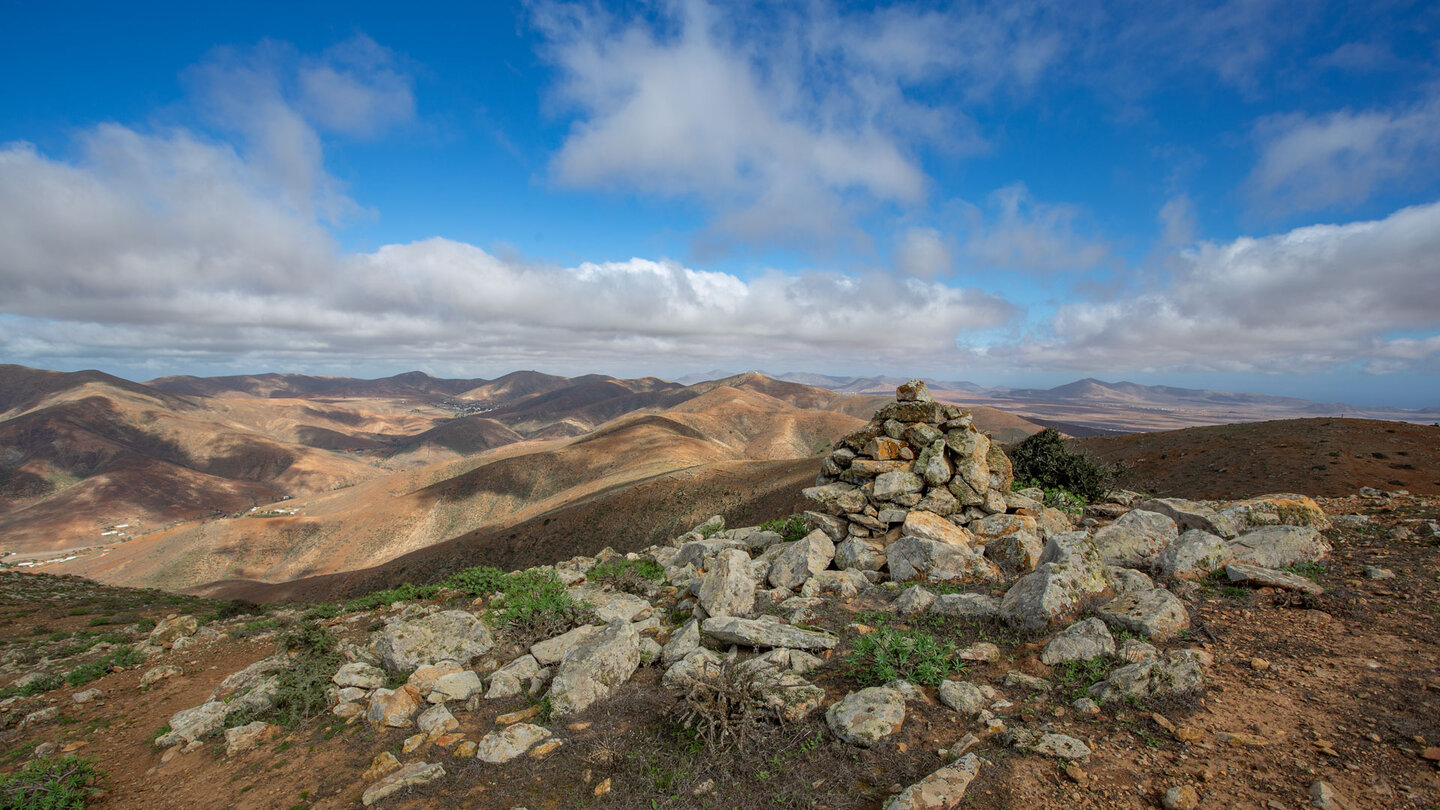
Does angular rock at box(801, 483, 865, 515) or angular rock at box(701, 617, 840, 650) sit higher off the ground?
angular rock at box(801, 483, 865, 515)

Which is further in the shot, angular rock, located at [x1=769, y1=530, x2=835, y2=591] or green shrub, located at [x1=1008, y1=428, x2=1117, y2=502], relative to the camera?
green shrub, located at [x1=1008, y1=428, x2=1117, y2=502]

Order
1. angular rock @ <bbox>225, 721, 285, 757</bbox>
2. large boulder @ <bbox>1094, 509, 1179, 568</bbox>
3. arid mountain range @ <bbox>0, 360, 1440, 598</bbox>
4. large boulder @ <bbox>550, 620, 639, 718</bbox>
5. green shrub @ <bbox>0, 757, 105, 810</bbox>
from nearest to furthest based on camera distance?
1. green shrub @ <bbox>0, 757, 105, 810</bbox>
2. large boulder @ <bbox>550, 620, 639, 718</bbox>
3. angular rock @ <bbox>225, 721, 285, 757</bbox>
4. large boulder @ <bbox>1094, 509, 1179, 568</bbox>
5. arid mountain range @ <bbox>0, 360, 1440, 598</bbox>

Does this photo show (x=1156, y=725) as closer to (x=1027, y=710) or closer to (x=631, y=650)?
(x=1027, y=710)

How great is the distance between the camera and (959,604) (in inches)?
300

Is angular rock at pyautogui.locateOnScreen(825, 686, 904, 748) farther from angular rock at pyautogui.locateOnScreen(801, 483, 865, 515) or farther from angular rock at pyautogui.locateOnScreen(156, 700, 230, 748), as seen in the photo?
angular rock at pyautogui.locateOnScreen(156, 700, 230, 748)

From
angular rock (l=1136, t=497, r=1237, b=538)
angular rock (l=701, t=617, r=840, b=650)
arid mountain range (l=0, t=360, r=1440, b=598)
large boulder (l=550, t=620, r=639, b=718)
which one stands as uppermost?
angular rock (l=1136, t=497, r=1237, b=538)

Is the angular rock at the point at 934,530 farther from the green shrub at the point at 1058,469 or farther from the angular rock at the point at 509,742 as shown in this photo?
the angular rock at the point at 509,742

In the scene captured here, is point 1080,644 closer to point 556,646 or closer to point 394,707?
point 556,646

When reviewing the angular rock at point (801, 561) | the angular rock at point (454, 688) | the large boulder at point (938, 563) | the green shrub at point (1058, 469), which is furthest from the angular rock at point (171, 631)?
the green shrub at point (1058, 469)

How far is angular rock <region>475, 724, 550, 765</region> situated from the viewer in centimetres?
575

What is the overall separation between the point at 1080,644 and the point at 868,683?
257cm

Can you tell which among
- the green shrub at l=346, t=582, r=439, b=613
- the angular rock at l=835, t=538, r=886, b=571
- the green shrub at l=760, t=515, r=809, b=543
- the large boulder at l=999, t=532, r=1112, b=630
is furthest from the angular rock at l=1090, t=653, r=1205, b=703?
the green shrub at l=346, t=582, r=439, b=613

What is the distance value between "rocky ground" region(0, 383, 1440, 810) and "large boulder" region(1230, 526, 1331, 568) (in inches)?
2.1

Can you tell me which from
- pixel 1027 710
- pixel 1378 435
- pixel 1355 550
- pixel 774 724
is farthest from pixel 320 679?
pixel 1378 435
